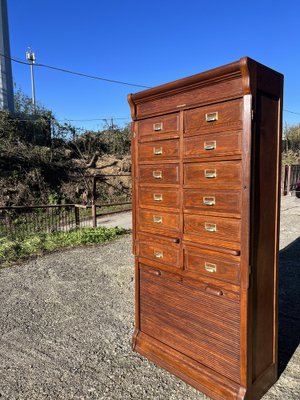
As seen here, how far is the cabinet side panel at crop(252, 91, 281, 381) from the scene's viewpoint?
1.88 metres

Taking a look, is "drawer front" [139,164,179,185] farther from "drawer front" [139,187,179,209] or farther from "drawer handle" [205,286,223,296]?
"drawer handle" [205,286,223,296]

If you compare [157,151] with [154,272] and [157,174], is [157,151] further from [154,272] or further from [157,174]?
[154,272]

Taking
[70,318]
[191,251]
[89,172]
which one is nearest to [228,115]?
[191,251]

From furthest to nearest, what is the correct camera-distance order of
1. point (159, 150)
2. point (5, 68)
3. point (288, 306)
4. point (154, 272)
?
point (5, 68) → point (288, 306) → point (154, 272) → point (159, 150)

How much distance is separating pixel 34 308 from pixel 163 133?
2.49m

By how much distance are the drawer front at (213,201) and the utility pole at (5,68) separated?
40.9ft

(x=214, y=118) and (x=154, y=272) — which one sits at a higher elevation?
(x=214, y=118)

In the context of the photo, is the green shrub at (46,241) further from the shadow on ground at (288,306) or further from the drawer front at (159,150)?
the drawer front at (159,150)

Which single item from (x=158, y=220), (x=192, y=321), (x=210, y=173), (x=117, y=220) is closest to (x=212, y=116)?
(x=210, y=173)

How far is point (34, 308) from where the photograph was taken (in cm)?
346

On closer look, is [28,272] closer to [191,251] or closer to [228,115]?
[191,251]

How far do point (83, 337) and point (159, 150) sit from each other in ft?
6.02

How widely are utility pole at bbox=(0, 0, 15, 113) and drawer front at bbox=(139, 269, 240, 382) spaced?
12.3 metres

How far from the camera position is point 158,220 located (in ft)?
7.72
